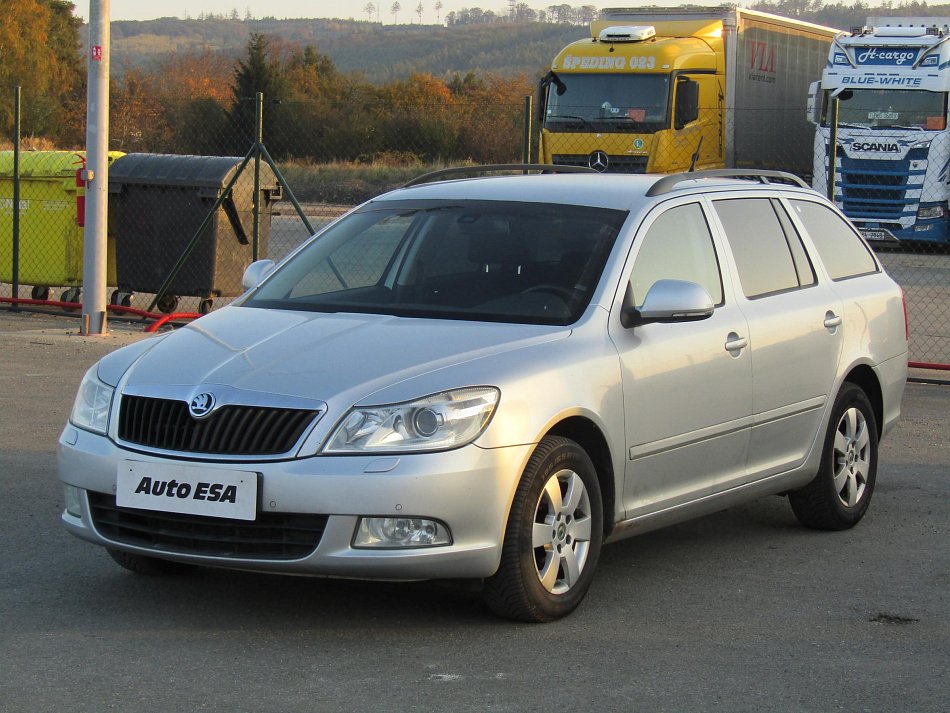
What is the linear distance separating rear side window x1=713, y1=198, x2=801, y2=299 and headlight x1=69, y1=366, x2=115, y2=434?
2.68 m

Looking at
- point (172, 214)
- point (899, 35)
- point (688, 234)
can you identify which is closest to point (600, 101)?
point (899, 35)

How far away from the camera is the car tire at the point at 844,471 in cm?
673

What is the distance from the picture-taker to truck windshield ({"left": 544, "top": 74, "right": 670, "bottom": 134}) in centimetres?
2341

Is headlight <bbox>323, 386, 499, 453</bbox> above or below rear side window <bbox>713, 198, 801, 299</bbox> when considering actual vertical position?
below

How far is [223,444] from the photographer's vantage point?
478 cm

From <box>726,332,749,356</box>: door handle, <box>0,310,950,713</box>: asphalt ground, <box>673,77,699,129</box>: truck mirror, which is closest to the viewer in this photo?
<box>0,310,950,713</box>: asphalt ground

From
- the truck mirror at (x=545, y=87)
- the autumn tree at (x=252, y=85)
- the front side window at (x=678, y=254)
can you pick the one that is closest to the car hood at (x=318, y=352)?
the front side window at (x=678, y=254)

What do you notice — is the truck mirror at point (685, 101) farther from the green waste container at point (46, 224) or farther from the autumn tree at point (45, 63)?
the autumn tree at point (45, 63)

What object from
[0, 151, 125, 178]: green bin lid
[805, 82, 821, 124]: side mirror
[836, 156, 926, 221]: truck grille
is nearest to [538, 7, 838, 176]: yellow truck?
[805, 82, 821, 124]: side mirror

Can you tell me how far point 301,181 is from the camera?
41.5 m

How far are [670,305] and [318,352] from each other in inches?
52.0

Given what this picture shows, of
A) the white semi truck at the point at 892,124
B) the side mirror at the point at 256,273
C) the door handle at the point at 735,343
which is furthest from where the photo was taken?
the white semi truck at the point at 892,124

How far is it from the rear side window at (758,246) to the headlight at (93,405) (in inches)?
105

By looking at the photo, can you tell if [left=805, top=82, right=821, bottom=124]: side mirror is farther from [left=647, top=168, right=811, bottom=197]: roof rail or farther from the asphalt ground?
the asphalt ground
